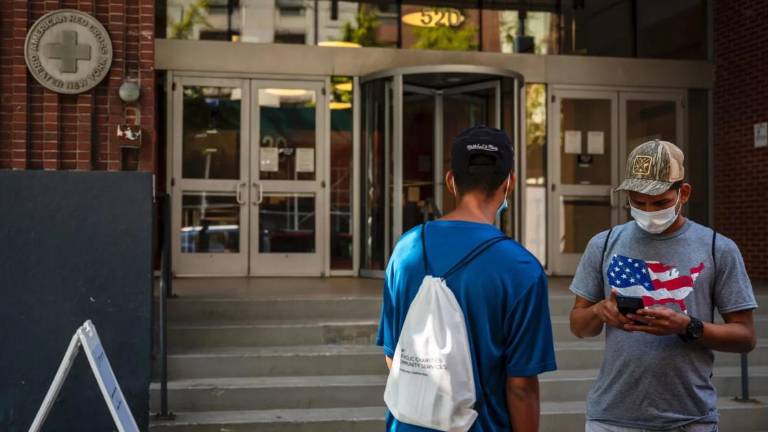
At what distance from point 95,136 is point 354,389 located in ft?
9.67

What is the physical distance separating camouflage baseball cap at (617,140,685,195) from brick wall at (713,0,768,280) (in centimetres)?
795

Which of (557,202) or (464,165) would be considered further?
(557,202)

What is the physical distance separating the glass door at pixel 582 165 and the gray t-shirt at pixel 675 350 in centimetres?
794

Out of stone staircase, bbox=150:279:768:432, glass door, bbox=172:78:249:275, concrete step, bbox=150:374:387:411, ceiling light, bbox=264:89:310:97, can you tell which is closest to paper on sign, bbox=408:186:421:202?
ceiling light, bbox=264:89:310:97

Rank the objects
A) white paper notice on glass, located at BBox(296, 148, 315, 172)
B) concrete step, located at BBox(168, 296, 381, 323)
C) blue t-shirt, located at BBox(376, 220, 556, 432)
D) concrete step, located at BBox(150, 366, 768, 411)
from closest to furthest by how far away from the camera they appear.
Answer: blue t-shirt, located at BBox(376, 220, 556, 432)
concrete step, located at BBox(150, 366, 768, 411)
concrete step, located at BBox(168, 296, 381, 323)
white paper notice on glass, located at BBox(296, 148, 315, 172)

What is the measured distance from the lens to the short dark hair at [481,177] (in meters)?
2.32

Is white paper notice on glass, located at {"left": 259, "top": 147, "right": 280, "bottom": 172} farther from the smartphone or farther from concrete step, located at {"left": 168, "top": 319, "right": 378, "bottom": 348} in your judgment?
the smartphone

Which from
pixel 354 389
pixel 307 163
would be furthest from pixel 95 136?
pixel 307 163

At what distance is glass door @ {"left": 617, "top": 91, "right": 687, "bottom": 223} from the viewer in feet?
35.0

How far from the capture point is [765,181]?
9742 mm

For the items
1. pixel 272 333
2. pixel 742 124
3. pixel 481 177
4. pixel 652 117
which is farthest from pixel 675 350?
pixel 652 117

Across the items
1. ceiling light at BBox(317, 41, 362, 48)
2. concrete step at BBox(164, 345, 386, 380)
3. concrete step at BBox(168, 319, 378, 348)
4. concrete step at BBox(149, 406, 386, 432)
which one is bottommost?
concrete step at BBox(149, 406, 386, 432)

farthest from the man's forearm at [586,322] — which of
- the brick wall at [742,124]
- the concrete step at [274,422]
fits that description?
the brick wall at [742,124]

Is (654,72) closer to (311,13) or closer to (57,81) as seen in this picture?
(311,13)
